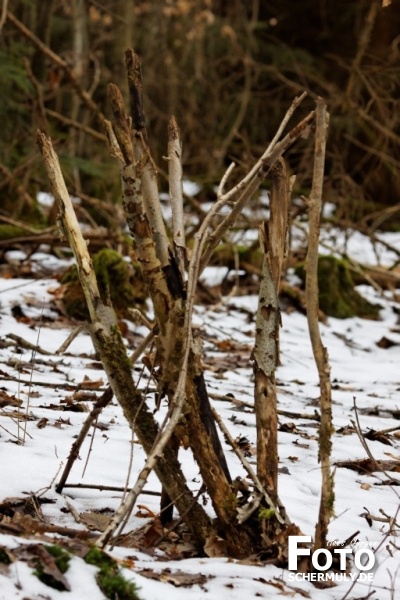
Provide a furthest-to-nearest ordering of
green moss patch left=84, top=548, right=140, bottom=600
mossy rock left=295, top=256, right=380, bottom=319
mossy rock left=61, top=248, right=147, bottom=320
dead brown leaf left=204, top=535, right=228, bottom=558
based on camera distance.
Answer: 1. mossy rock left=295, top=256, right=380, bottom=319
2. mossy rock left=61, top=248, right=147, bottom=320
3. dead brown leaf left=204, top=535, right=228, bottom=558
4. green moss patch left=84, top=548, right=140, bottom=600

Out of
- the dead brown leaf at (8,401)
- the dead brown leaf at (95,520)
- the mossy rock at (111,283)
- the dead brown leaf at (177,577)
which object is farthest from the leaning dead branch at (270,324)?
the mossy rock at (111,283)

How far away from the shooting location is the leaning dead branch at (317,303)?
2.36 m

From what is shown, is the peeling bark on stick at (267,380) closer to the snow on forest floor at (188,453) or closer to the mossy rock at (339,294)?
the snow on forest floor at (188,453)

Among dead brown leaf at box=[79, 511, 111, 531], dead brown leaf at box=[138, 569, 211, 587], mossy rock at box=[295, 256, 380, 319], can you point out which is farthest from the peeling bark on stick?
mossy rock at box=[295, 256, 380, 319]

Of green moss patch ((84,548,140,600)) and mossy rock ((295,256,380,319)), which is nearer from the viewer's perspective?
A: green moss patch ((84,548,140,600))

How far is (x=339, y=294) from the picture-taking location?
8.80m

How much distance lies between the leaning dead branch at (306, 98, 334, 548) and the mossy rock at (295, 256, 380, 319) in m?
6.21

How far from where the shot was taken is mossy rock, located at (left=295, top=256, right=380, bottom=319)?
Result: 8.66 meters

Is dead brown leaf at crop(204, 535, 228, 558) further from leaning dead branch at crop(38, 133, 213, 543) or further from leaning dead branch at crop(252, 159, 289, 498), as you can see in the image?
→ leaning dead branch at crop(252, 159, 289, 498)

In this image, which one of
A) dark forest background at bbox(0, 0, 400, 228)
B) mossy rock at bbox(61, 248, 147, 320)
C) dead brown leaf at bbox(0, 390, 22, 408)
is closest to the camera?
dead brown leaf at bbox(0, 390, 22, 408)

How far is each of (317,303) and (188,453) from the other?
152cm

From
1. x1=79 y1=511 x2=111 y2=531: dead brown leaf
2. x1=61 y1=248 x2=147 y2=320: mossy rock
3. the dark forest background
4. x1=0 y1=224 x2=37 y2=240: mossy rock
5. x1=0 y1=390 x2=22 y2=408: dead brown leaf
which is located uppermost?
the dark forest background

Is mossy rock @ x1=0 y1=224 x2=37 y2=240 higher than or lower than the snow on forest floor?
higher

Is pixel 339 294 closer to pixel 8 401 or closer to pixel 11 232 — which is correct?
pixel 11 232
